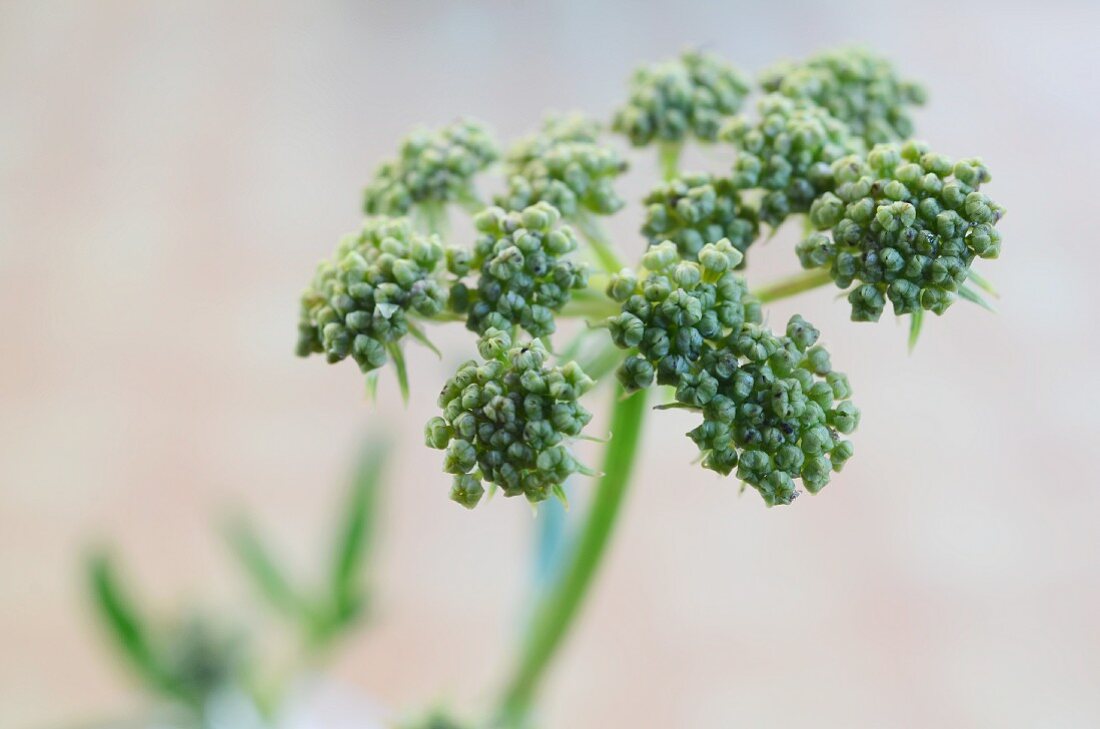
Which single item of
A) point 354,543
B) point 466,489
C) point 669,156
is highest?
point 669,156

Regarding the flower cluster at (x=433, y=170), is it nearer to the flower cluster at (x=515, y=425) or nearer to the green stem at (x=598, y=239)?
the green stem at (x=598, y=239)

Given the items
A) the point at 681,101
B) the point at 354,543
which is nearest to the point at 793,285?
the point at 681,101

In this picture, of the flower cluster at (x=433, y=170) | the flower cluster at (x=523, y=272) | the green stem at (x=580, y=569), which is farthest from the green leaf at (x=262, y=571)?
A: the flower cluster at (x=523, y=272)

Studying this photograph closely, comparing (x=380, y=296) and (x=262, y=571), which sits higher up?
(x=380, y=296)

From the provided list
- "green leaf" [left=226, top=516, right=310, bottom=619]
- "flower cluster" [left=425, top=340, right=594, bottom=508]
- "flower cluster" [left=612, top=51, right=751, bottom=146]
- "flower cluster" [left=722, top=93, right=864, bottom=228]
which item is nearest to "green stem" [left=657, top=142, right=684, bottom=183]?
"flower cluster" [left=612, top=51, right=751, bottom=146]

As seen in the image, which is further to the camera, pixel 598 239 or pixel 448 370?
pixel 448 370

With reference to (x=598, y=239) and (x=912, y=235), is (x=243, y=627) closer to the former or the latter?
(x=598, y=239)
